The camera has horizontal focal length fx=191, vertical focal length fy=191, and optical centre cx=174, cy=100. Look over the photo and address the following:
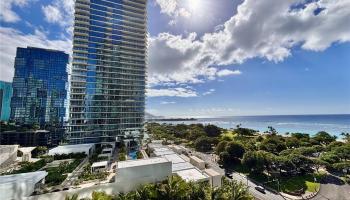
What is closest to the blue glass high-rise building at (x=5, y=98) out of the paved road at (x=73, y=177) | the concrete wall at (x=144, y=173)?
the paved road at (x=73, y=177)

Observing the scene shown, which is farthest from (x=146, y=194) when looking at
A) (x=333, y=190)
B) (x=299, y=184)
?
(x=333, y=190)

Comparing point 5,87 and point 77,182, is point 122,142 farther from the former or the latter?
point 5,87

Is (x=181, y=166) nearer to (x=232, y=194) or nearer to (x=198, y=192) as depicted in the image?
(x=198, y=192)

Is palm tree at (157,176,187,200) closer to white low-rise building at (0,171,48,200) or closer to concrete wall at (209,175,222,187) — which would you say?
concrete wall at (209,175,222,187)

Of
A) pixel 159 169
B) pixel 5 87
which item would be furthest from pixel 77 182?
pixel 5 87

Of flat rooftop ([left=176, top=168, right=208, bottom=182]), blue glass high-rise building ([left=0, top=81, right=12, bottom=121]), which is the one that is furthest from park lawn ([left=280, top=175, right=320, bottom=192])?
blue glass high-rise building ([left=0, top=81, right=12, bottom=121])

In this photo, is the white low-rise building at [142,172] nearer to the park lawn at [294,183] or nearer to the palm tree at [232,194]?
the palm tree at [232,194]

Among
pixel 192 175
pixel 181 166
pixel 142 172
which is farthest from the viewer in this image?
pixel 181 166
